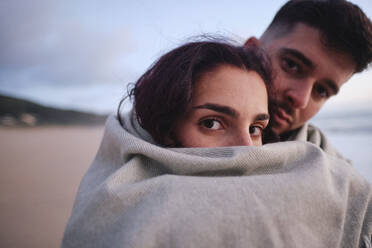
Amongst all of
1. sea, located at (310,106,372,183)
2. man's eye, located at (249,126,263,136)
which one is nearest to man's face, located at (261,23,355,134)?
man's eye, located at (249,126,263,136)

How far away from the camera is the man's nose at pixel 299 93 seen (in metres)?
1.90

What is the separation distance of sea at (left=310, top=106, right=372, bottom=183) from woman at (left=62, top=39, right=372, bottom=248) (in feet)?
12.1

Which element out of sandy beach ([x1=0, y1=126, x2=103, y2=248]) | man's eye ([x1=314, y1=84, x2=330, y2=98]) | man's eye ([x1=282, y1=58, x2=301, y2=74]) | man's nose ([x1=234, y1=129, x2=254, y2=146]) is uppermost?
man's eye ([x1=282, y1=58, x2=301, y2=74])

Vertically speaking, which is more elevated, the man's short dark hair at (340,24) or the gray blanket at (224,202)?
the man's short dark hair at (340,24)

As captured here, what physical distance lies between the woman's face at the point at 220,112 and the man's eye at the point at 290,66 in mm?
1007

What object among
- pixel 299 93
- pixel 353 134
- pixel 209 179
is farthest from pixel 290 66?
pixel 353 134

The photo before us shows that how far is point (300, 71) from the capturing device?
1973mm

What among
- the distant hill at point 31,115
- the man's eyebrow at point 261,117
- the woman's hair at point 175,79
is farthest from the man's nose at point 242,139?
the distant hill at point 31,115

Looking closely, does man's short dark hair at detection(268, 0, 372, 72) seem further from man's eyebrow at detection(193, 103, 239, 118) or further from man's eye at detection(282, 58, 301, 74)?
man's eyebrow at detection(193, 103, 239, 118)

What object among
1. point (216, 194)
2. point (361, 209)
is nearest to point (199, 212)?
point (216, 194)

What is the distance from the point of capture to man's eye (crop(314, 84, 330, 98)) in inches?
82.3

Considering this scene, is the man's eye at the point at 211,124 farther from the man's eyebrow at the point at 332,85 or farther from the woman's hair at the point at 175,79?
the man's eyebrow at the point at 332,85

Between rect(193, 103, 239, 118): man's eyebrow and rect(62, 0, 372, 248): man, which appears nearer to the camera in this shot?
rect(62, 0, 372, 248): man

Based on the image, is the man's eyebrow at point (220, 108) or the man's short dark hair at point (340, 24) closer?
the man's eyebrow at point (220, 108)
